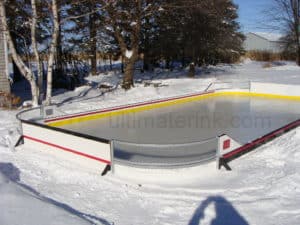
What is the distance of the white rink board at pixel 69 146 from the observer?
5.02m

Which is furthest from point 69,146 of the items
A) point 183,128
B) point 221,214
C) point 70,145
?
point 183,128

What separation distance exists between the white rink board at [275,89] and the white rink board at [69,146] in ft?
34.9

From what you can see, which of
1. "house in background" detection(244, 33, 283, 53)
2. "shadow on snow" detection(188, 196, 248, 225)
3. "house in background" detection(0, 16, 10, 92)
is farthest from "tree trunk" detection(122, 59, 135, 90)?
"house in background" detection(244, 33, 283, 53)

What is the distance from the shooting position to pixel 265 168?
5.19 metres

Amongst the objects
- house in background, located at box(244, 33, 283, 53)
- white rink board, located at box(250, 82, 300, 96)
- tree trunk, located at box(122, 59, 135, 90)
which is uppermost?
house in background, located at box(244, 33, 283, 53)

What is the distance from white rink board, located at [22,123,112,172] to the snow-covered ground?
147 mm

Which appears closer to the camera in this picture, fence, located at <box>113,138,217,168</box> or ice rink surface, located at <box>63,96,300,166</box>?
fence, located at <box>113,138,217,168</box>

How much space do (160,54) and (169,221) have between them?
18.3 meters

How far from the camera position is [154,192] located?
441cm

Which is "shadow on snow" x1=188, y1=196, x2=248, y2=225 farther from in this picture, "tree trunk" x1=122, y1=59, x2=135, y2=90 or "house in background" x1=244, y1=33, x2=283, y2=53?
"house in background" x1=244, y1=33, x2=283, y2=53

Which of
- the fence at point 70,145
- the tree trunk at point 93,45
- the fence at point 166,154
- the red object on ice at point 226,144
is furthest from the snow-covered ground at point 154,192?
the tree trunk at point 93,45

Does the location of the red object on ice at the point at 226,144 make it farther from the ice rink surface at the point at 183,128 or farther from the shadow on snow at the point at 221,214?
the shadow on snow at the point at 221,214

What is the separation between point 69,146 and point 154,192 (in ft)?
5.97

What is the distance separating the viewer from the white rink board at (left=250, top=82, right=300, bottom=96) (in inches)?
526
